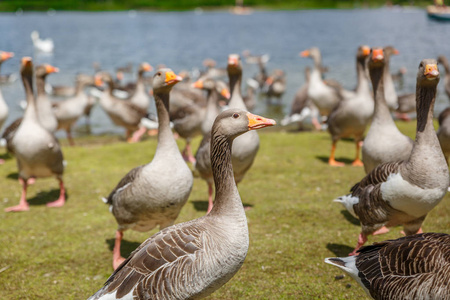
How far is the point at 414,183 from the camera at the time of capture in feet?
17.3

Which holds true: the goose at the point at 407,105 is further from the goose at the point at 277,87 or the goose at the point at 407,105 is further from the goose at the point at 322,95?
the goose at the point at 277,87

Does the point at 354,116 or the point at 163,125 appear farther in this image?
the point at 354,116

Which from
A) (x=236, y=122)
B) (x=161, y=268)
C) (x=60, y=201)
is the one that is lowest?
(x=60, y=201)

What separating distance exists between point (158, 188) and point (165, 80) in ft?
4.71

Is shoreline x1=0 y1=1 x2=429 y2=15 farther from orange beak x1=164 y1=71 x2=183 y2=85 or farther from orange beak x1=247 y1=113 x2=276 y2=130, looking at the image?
orange beak x1=247 y1=113 x2=276 y2=130

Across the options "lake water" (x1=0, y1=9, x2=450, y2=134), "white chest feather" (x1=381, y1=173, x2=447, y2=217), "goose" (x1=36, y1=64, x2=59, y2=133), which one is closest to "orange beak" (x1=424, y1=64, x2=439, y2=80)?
"white chest feather" (x1=381, y1=173, x2=447, y2=217)

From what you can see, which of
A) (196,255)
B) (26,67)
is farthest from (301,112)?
(196,255)

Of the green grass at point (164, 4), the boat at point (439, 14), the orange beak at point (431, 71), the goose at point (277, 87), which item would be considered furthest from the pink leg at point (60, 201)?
the green grass at point (164, 4)

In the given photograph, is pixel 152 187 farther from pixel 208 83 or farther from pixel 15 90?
pixel 15 90

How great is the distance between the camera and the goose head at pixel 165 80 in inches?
242

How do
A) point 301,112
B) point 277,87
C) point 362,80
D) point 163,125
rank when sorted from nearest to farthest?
point 163,125 < point 362,80 < point 301,112 < point 277,87

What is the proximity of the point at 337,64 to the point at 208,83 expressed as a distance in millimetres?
23845

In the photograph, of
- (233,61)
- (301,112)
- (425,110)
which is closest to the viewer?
(425,110)

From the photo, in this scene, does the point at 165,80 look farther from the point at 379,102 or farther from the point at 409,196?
the point at 379,102
